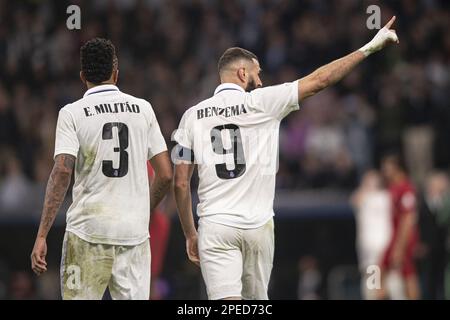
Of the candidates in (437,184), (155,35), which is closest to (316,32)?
(155,35)

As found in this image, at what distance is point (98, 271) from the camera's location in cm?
889

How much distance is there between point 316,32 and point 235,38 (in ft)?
4.81

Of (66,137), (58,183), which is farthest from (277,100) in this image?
(58,183)

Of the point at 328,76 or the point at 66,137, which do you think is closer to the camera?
the point at 66,137

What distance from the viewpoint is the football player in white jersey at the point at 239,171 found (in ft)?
30.5

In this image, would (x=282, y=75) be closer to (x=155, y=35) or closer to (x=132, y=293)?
(x=155, y=35)

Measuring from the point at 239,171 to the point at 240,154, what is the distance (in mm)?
133

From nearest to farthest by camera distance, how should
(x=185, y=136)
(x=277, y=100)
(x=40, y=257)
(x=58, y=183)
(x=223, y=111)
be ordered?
(x=40, y=257), (x=58, y=183), (x=277, y=100), (x=223, y=111), (x=185, y=136)

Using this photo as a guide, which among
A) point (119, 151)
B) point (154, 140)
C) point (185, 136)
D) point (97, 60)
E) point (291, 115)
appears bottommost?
point (119, 151)

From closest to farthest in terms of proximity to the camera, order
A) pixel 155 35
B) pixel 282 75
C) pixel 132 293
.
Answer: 1. pixel 132 293
2. pixel 282 75
3. pixel 155 35

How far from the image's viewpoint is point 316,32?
21.3 metres

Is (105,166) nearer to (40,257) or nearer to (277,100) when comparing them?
(40,257)

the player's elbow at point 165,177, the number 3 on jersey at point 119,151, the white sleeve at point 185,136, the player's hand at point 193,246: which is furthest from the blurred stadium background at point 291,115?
the number 3 on jersey at point 119,151

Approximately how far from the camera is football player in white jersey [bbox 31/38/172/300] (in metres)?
8.88
